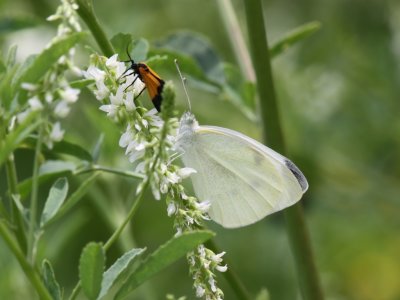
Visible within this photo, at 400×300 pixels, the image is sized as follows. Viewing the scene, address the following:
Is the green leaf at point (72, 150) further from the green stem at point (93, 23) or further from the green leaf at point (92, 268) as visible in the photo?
the green leaf at point (92, 268)

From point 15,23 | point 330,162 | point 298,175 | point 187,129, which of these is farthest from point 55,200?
point 330,162

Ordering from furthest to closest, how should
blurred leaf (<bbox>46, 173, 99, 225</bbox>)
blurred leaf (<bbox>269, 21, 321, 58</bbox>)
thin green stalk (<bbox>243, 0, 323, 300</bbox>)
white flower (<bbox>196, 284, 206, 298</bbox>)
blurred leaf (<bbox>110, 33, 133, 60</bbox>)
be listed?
blurred leaf (<bbox>269, 21, 321, 58</bbox>), thin green stalk (<bbox>243, 0, 323, 300</bbox>), blurred leaf (<bbox>110, 33, 133, 60</bbox>), blurred leaf (<bbox>46, 173, 99, 225</bbox>), white flower (<bbox>196, 284, 206, 298</bbox>)

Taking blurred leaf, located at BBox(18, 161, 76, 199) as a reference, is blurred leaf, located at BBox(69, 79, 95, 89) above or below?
above

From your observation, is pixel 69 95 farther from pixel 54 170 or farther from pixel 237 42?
pixel 237 42

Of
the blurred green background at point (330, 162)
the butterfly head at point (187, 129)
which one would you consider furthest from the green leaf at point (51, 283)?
the blurred green background at point (330, 162)

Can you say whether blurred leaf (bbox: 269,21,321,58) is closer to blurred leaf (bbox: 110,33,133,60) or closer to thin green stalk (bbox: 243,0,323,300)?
thin green stalk (bbox: 243,0,323,300)

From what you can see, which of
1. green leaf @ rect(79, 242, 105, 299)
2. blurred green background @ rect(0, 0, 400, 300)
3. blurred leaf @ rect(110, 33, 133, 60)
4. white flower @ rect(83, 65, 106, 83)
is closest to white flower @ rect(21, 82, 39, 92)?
white flower @ rect(83, 65, 106, 83)

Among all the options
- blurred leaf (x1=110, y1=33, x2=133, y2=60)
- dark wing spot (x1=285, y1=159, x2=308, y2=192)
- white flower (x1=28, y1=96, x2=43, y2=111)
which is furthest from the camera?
dark wing spot (x1=285, y1=159, x2=308, y2=192)
